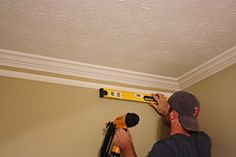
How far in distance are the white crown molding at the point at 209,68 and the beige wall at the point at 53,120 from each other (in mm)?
521

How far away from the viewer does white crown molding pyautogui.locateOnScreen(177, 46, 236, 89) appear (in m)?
1.71

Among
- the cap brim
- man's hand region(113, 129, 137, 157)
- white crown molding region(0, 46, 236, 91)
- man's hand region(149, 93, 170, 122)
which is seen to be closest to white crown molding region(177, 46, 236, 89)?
white crown molding region(0, 46, 236, 91)

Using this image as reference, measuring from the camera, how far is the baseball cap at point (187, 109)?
4.91ft

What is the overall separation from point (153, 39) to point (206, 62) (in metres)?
0.51

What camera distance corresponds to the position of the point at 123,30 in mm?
1490

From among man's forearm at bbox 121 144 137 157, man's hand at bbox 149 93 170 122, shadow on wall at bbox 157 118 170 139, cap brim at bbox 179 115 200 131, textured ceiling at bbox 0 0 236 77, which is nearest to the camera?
textured ceiling at bbox 0 0 236 77

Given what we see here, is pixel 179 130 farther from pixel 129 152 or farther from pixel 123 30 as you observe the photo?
pixel 123 30

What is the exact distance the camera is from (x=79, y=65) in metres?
1.89

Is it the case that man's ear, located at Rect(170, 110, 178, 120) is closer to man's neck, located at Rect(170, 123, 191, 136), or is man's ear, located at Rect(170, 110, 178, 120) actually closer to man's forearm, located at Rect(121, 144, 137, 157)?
man's neck, located at Rect(170, 123, 191, 136)

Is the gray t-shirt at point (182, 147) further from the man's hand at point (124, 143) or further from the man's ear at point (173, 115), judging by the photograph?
the man's hand at point (124, 143)

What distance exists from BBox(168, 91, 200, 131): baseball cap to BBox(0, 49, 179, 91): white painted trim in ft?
1.69

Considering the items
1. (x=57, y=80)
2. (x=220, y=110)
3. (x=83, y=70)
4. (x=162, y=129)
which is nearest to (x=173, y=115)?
(x=220, y=110)

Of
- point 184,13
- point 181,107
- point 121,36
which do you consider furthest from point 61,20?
point 181,107

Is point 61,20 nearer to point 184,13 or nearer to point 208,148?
point 184,13
